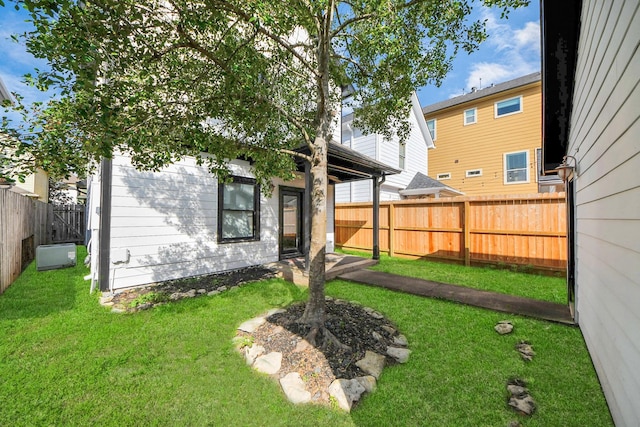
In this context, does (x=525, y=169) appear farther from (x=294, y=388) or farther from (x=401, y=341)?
(x=294, y=388)

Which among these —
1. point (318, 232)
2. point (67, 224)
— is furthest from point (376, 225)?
point (67, 224)

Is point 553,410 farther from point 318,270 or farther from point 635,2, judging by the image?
point 635,2

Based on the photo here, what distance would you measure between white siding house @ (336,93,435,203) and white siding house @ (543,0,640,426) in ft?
26.7

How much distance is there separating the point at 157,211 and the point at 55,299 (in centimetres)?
211

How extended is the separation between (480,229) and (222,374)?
7135mm

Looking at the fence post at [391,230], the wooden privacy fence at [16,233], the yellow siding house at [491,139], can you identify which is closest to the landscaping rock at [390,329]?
the fence post at [391,230]

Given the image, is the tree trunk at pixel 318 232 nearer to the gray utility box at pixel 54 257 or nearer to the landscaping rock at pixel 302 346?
the landscaping rock at pixel 302 346

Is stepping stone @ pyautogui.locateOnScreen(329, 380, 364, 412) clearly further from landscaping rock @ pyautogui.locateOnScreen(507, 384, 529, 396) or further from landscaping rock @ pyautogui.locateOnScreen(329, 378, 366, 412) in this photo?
landscaping rock @ pyautogui.locateOnScreen(507, 384, 529, 396)

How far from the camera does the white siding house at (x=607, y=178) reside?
1.58 meters

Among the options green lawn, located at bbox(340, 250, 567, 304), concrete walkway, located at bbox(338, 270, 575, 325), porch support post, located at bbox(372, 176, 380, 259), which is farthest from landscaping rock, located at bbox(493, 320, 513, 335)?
porch support post, located at bbox(372, 176, 380, 259)

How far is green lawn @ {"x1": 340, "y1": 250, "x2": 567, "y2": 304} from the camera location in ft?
15.7

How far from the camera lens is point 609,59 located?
1987mm

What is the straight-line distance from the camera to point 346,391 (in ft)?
7.36

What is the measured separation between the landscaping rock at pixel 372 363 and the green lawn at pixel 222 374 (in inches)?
4.1
